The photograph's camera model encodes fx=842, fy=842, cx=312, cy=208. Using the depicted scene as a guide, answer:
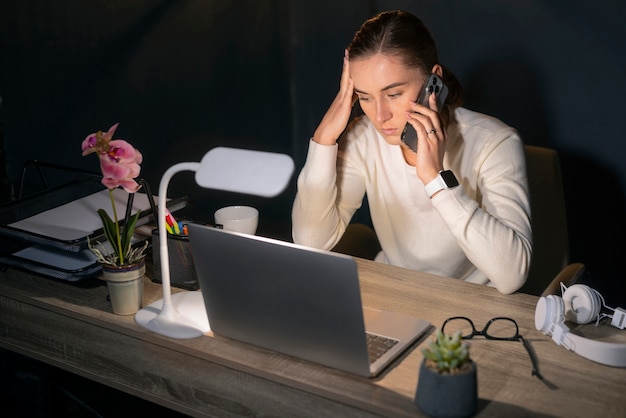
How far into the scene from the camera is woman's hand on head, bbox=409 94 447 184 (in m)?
1.85

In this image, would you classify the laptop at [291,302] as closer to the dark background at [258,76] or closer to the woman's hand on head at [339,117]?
the woman's hand on head at [339,117]

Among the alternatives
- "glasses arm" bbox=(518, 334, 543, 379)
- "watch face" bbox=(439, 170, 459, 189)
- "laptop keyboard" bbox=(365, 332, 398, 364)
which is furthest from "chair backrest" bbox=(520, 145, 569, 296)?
"laptop keyboard" bbox=(365, 332, 398, 364)

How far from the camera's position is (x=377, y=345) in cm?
154

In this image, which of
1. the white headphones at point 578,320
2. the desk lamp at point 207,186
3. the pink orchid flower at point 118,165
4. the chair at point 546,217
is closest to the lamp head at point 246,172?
the desk lamp at point 207,186

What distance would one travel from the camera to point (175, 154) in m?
2.84

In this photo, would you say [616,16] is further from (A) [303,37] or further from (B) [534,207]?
(A) [303,37]

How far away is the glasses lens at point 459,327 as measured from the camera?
1597 mm

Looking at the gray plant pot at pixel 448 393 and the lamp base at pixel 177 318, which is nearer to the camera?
the gray plant pot at pixel 448 393

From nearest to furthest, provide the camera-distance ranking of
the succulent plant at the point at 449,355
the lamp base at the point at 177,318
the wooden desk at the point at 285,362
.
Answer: the succulent plant at the point at 449,355
the wooden desk at the point at 285,362
the lamp base at the point at 177,318

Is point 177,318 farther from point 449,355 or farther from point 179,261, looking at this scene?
point 449,355

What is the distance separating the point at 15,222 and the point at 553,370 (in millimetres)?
1263

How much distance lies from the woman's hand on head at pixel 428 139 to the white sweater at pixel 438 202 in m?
0.07

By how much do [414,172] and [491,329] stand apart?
60 centimetres

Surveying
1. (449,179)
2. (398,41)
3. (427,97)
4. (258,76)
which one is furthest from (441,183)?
(258,76)
